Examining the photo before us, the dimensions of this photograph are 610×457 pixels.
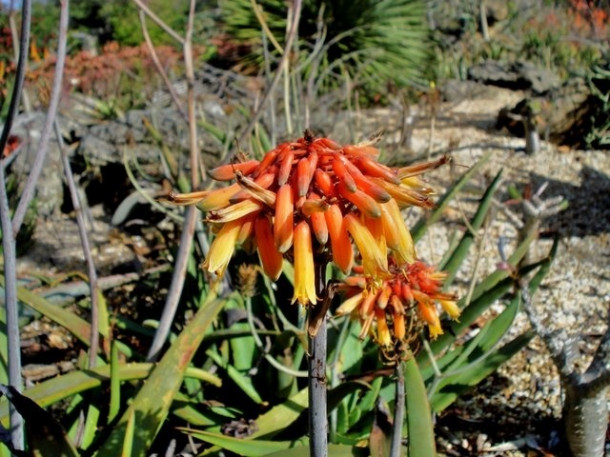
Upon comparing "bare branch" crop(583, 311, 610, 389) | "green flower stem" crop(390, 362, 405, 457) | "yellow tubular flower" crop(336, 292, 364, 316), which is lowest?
"bare branch" crop(583, 311, 610, 389)

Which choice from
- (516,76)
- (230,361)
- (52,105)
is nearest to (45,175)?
(230,361)

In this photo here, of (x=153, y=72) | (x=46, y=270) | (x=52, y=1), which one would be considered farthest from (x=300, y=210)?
(x=52, y=1)

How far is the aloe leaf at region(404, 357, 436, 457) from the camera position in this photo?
1.62m

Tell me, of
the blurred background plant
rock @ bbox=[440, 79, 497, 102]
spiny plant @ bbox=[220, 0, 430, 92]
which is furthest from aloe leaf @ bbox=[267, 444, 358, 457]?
spiny plant @ bbox=[220, 0, 430, 92]

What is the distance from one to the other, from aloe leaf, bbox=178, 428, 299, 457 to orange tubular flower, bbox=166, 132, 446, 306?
81 centimetres

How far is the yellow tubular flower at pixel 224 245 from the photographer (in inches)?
42.0

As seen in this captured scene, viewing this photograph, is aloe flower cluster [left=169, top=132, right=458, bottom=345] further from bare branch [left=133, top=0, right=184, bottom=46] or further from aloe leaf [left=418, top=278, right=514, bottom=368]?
aloe leaf [left=418, top=278, right=514, bottom=368]

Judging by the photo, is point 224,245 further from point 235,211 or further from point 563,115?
point 563,115

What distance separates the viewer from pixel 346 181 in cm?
101

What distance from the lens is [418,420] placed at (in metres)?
1.67

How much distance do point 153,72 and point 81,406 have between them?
7.02m

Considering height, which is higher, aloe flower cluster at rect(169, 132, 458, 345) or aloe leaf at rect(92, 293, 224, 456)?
Answer: aloe flower cluster at rect(169, 132, 458, 345)

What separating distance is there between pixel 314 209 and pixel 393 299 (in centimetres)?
71

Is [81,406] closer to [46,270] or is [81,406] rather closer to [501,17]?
[46,270]
